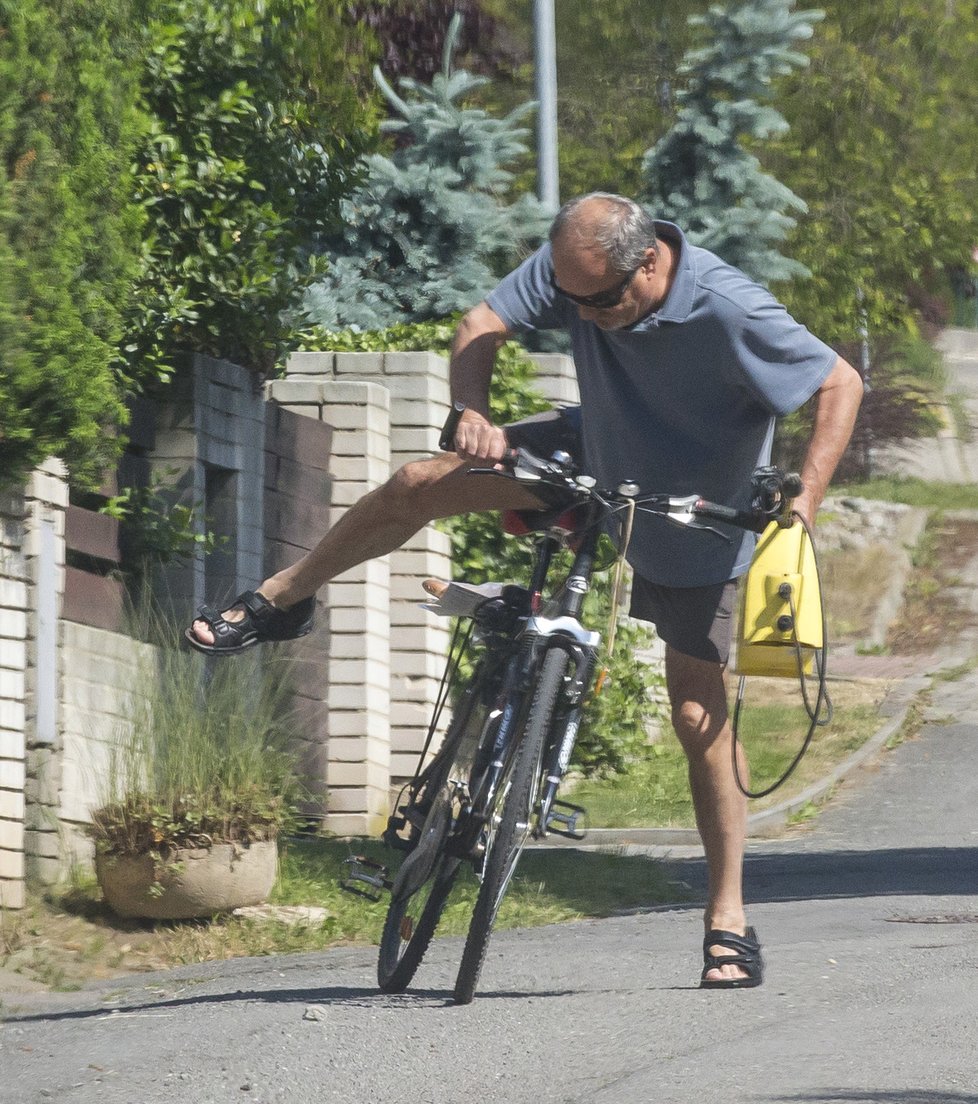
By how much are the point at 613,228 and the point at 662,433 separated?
1.96 feet

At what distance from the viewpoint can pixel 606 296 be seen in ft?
16.6

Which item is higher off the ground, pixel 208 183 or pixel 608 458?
pixel 208 183

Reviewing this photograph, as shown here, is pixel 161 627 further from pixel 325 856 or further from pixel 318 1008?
pixel 318 1008

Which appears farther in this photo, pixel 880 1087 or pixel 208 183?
pixel 208 183

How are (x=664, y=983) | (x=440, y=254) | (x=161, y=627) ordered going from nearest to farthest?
(x=664, y=983), (x=161, y=627), (x=440, y=254)

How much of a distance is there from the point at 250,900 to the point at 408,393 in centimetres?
440

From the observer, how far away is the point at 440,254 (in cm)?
1591

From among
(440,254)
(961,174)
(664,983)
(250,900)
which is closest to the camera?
(664,983)

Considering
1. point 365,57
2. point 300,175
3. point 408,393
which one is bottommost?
point 408,393

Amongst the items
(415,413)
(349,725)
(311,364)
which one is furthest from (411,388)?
(349,725)

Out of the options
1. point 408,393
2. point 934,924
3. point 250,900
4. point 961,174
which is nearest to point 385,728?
point 408,393

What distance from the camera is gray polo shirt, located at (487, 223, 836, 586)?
A: 204 inches

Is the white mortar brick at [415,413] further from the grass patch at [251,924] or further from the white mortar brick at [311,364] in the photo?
the grass patch at [251,924]

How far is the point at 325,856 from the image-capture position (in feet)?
32.5
